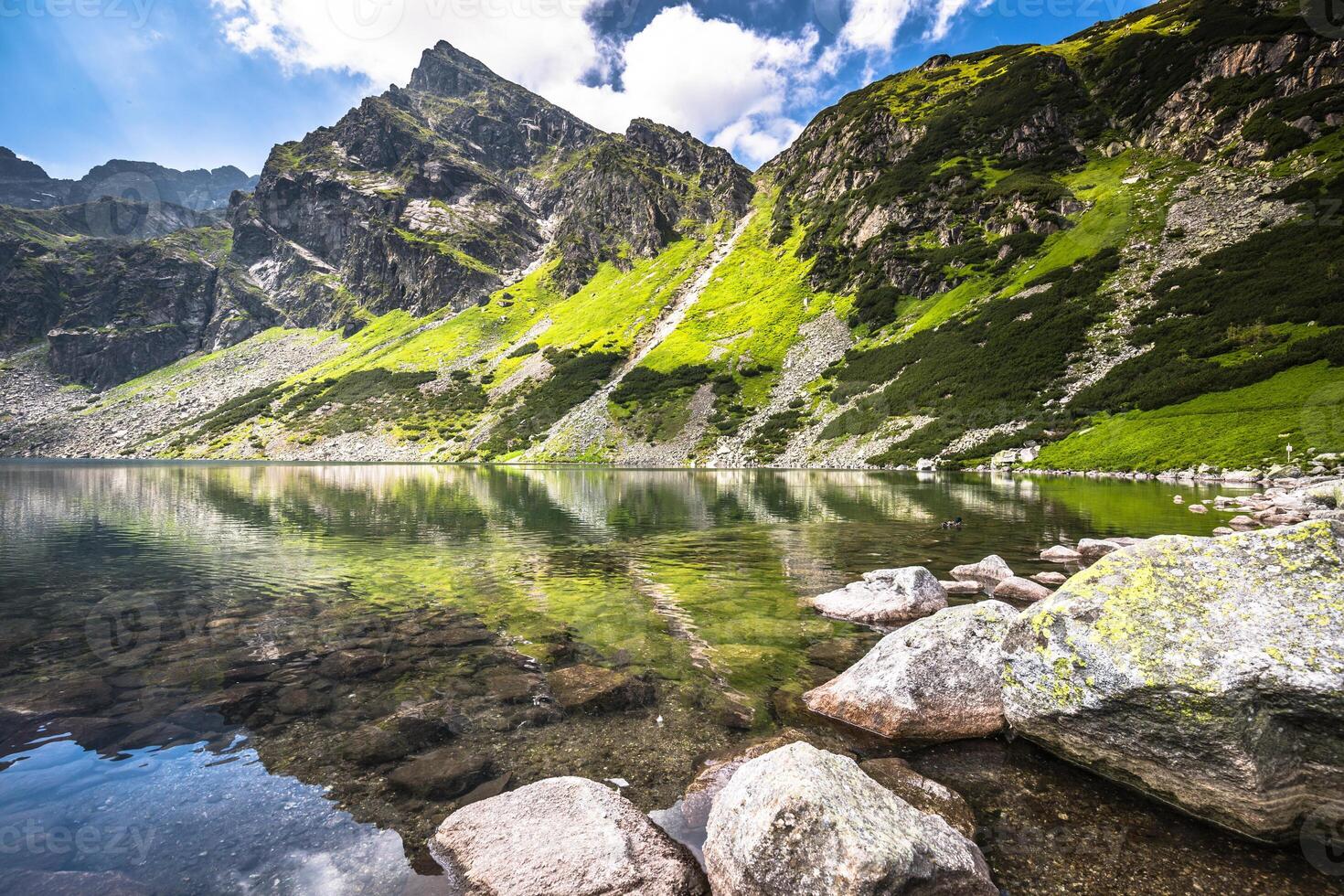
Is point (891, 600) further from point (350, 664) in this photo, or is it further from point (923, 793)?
point (350, 664)

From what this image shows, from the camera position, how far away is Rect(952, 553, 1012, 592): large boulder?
18295mm

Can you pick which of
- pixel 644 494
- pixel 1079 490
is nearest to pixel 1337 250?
pixel 1079 490

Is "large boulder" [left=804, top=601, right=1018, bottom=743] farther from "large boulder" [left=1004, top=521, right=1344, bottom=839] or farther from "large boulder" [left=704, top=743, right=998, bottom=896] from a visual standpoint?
"large boulder" [left=704, top=743, right=998, bottom=896]

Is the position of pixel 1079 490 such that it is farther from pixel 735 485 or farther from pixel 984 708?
pixel 984 708

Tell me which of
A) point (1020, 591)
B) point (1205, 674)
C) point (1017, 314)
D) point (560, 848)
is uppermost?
point (1017, 314)

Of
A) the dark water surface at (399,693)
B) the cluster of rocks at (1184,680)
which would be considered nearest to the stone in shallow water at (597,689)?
the dark water surface at (399,693)

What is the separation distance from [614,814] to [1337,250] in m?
112

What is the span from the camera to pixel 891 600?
15.6 meters

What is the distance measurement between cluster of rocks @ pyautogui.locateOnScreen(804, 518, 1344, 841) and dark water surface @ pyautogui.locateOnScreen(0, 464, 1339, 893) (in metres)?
0.48

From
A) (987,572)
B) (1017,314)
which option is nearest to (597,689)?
(987,572)

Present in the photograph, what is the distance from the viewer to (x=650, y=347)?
561ft

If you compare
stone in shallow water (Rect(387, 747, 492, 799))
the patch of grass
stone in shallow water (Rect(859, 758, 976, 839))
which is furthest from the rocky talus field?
stone in shallow water (Rect(387, 747, 492, 799))

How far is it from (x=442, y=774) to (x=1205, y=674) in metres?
9.99

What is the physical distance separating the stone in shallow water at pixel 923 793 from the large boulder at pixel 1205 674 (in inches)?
80.2
